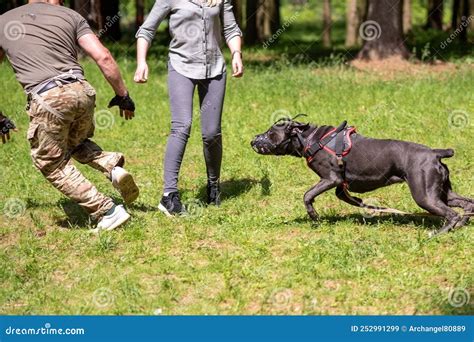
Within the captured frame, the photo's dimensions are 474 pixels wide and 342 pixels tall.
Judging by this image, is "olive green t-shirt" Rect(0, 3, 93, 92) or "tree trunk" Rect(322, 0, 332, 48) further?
"tree trunk" Rect(322, 0, 332, 48)

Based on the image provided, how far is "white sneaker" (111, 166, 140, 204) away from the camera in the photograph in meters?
6.93

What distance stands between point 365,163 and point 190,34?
6.75 ft

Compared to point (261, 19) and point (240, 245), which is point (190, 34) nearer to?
point (240, 245)

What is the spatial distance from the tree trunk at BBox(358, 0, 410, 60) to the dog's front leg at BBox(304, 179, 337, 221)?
9.59 m

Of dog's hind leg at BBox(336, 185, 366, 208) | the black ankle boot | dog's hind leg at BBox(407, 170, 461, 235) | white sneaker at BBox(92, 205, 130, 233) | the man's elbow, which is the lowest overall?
the black ankle boot

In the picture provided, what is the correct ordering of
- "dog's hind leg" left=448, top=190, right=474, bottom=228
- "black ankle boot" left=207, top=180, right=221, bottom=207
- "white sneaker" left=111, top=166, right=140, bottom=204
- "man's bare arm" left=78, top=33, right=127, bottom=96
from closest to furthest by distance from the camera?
"man's bare arm" left=78, top=33, right=127, bottom=96, "dog's hind leg" left=448, top=190, right=474, bottom=228, "white sneaker" left=111, top=166, right=140, bottom=204, "black ankle boot" left=207, top=180, right=221, bottom=207

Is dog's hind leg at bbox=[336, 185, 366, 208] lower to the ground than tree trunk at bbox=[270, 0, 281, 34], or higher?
higher

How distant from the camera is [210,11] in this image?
294 inches

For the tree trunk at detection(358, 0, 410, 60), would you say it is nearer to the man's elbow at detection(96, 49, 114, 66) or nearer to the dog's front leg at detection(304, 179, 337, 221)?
the dog's front leg at detection(304, 179, 337, 221)

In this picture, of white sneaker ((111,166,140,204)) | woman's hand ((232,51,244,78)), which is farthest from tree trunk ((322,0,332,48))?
white sneaker ((111,166,140,204))

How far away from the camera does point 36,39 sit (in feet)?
21.5

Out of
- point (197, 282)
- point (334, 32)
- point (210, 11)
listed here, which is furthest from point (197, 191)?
point (334, 32)

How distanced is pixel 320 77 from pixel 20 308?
9.55 m

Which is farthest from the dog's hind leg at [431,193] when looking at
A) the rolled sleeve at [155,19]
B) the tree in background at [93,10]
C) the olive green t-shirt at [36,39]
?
the tree in background at [93,10]
